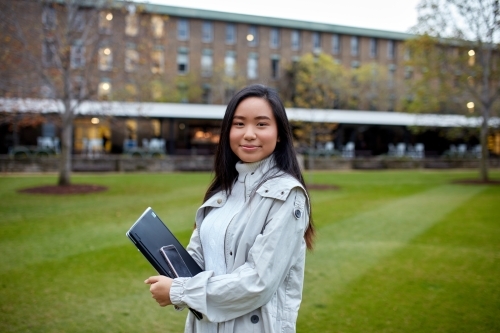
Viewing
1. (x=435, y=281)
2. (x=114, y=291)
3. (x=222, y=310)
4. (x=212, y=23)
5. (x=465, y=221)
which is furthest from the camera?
(x=212, y=23)

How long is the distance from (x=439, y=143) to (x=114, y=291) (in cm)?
3732

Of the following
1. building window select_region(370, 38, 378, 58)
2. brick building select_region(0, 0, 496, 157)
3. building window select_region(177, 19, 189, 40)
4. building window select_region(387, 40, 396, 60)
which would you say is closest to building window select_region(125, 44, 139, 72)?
brick building select_region(0, 0, 496, 157)

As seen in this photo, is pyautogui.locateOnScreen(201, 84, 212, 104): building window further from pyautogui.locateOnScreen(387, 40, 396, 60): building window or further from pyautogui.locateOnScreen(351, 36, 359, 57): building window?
pyautogui.locateOnScreen(387, 40, 396, 60): building window

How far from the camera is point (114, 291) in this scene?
4719mm

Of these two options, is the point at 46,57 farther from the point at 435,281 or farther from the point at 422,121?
the point at 422,121

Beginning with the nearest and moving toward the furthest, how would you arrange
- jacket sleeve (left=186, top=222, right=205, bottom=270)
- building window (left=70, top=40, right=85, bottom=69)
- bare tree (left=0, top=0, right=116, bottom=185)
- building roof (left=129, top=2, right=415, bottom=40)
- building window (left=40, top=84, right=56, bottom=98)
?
jacket sleeve (left=186, top=222, right=205, bottom=270) < bare tree (left=0, top=0, right=116, bottom=185) < building window (left=70, top=40, right=85, bottom=69) < building window (left=40, top=84, right=56, bottom=98) < building roof (left=129, top=2, right=415, bottom=40)

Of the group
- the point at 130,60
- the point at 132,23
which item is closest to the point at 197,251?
the point at 130,60

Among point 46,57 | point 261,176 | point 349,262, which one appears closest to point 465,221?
point 349,262

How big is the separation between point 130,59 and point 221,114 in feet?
39.2

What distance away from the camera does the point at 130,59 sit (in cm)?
1457

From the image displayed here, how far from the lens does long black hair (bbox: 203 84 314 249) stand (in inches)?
71.3

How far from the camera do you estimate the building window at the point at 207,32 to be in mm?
35844

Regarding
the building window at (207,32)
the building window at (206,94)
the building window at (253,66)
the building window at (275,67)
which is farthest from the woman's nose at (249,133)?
the building window at (275,67)

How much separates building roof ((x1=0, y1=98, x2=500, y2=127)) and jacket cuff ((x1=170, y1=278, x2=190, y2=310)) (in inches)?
519
